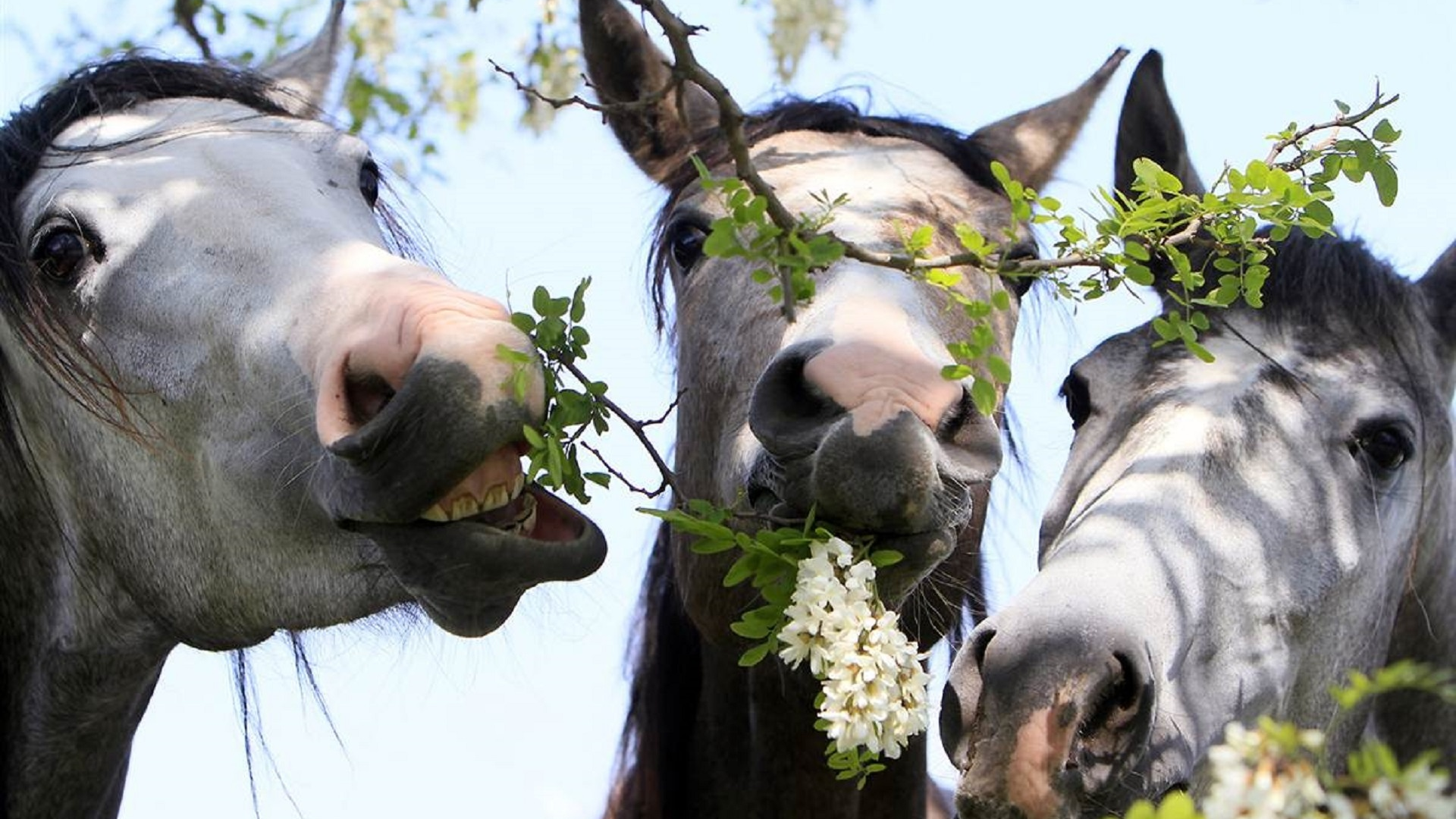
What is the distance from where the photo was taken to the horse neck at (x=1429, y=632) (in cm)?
479

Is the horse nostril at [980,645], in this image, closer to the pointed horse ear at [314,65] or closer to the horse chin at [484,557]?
the horse chin at [484,557]

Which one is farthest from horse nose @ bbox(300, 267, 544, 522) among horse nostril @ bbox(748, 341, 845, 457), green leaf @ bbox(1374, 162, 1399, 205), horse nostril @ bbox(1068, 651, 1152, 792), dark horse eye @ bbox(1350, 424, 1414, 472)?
dark horse eye @ bbox(1350, 424, 1414, 472)

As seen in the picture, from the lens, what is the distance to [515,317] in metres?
3.62

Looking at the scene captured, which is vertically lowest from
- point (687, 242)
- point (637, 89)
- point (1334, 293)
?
point (1334, 293)

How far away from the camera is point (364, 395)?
11.8ft

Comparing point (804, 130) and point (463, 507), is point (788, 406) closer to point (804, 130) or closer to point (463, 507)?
point (463, 507)

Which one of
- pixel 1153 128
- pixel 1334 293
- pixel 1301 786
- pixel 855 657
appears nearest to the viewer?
pixel 1301 786

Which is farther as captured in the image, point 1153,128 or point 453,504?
point 1153,128

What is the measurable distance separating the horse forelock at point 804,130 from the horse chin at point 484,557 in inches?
73.8

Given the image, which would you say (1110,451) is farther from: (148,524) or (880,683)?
(148,524)

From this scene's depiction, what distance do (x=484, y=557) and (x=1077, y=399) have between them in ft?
7.08

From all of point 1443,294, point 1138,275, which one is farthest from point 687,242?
point 1443,294

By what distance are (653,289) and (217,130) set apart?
160cm

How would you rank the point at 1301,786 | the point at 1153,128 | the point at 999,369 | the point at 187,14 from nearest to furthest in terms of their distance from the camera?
the point at 1301,786
the point at 999,369
the point at 1153,128
the point at 187,14
